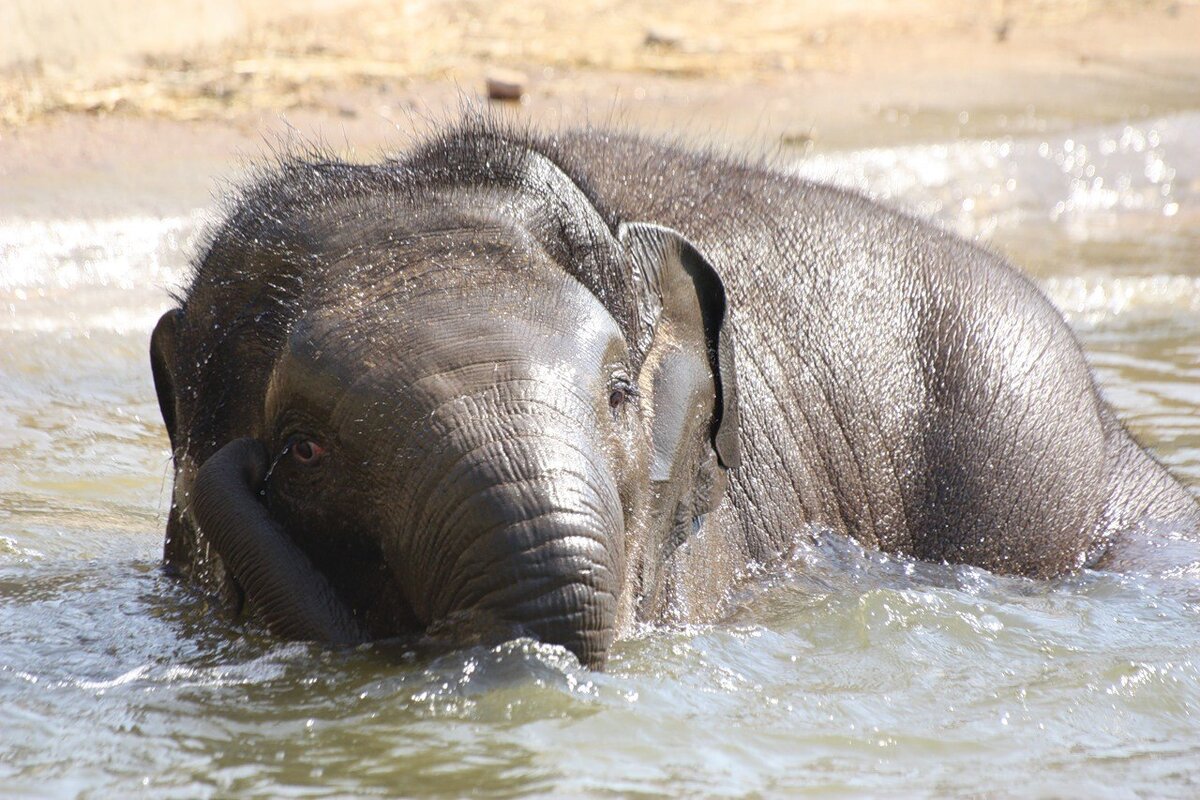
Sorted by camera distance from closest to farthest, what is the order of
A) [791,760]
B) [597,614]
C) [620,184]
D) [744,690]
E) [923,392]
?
[597,614] → [791,760] → [744,690] → [620,184] → [923,392]

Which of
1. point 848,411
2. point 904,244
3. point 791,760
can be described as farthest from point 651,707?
point 904,244

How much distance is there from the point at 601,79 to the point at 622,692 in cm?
967

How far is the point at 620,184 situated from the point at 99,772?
242cm

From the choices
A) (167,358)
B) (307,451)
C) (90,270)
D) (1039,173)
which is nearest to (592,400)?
(307,451)

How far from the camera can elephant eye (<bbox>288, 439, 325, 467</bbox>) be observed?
3801 mm

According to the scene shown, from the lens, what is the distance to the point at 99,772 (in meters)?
3.62

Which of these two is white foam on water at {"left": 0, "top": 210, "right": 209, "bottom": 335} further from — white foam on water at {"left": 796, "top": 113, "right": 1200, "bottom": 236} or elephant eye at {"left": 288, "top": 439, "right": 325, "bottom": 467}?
elephant eye at {"left": 288, "top": 439, "right": 325, "bottom": 467}

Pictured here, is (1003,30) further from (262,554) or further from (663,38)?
(262,554)

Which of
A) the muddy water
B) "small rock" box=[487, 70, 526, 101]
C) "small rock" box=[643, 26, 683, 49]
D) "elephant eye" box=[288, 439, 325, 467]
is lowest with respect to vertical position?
the muddy water

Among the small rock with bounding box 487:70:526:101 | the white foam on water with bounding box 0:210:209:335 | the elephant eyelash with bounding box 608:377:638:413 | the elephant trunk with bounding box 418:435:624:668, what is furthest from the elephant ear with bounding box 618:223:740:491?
the small rock with bounding box 487:70:526:101

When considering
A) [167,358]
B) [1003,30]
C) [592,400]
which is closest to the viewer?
[592,400]

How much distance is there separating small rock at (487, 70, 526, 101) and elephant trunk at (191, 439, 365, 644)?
8.26 m

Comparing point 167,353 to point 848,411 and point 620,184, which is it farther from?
point 848,411

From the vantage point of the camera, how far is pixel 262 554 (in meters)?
3.91
